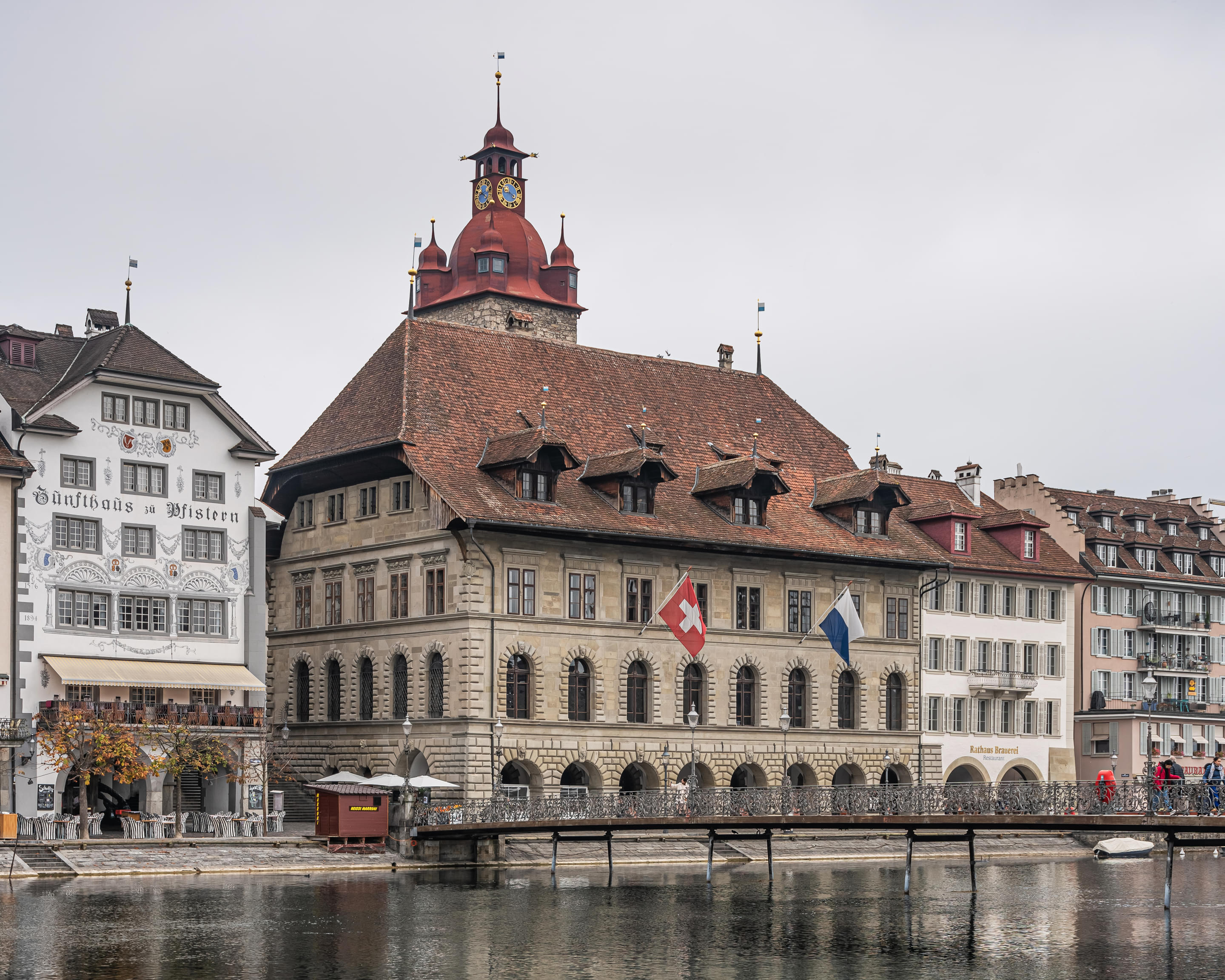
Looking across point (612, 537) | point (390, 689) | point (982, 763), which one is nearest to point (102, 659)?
point (390, 689)

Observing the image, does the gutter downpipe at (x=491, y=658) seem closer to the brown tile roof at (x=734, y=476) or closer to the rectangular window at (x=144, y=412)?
the brown tile roof at (x=734, y=476)

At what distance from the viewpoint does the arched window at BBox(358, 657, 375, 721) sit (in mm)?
83425

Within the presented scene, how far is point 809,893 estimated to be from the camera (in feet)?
202

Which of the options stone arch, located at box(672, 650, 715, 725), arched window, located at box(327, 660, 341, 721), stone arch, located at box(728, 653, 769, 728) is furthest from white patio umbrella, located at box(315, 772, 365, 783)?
stone arch, located at box(728, 653, 769, 728)

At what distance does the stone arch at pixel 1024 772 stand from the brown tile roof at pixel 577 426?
9.85 m

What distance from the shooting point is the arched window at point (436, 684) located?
80375 mm

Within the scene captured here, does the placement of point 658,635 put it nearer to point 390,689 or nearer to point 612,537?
point 612,537

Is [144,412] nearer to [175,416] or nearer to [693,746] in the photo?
[175,416]

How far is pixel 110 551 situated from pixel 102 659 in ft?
12.2

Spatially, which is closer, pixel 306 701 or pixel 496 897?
pixel 496 897

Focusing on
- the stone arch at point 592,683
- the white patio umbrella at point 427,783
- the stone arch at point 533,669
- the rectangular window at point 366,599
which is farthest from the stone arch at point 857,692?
the white patio umbrella at point 427,783

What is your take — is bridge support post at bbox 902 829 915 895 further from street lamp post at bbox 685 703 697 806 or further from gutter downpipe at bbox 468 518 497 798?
gutter downpipe at bbox 468 518 497 798

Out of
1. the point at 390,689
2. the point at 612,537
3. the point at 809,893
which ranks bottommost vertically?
the point at 809,893

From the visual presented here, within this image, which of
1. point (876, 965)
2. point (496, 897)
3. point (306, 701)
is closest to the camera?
point (876, 965)
